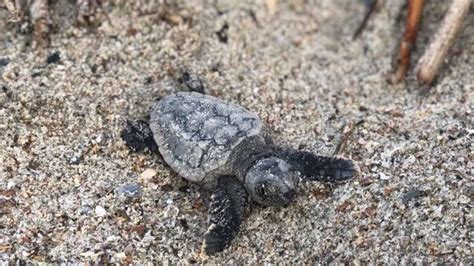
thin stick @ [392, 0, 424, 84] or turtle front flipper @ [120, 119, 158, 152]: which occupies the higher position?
thin stick @ [392, 0, 424, 84]

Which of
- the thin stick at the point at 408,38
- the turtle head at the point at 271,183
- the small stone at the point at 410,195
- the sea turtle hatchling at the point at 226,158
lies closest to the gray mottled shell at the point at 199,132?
the sea turtle hatchling at the point at 226,158

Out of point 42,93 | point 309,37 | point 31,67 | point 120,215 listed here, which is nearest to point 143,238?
point 120,215

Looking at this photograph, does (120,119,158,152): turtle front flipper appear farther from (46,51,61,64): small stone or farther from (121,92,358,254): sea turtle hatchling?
(46,51,61,64): small stone

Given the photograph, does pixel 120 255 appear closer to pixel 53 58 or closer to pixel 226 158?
pixel 226 158

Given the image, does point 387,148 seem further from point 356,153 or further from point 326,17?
point 326,17

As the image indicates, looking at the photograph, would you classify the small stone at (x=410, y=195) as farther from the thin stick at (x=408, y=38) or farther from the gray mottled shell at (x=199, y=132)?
the thin stick at (x=408, y=38)

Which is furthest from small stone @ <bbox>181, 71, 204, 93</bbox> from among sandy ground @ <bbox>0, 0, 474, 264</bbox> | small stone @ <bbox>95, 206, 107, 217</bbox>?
small stone @ <bbox>95, 206, 107, 217</bbox>
